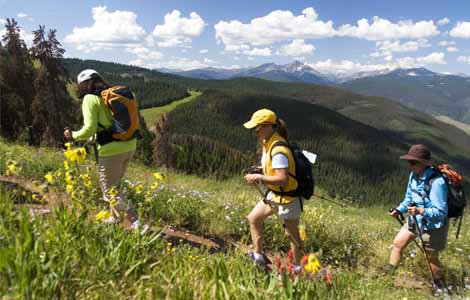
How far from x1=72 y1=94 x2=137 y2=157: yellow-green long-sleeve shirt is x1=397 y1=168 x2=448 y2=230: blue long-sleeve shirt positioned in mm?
3880

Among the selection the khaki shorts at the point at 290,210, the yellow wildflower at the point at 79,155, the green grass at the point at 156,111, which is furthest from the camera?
the green grass at the point at 156,111

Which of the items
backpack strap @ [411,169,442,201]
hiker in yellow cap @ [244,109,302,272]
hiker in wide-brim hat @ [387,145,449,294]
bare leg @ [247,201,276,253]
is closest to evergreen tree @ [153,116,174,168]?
hiker in wide-brim hat @ [387,145,449,294]

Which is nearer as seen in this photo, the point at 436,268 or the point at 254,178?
the point at 254,178

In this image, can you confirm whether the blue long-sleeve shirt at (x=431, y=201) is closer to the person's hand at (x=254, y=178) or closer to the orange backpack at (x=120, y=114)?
the person's hand at (x=254, y=178)

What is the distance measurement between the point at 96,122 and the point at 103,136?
0.25 metres

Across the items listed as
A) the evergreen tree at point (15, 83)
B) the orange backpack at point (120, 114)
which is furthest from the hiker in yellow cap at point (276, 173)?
the evergreen tree at point (15, 83)

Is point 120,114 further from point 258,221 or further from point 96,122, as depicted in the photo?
point 258,221

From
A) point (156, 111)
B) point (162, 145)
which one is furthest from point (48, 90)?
point (156, 111)

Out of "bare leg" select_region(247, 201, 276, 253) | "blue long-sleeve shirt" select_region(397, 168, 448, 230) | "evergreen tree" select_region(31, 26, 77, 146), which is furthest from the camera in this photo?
"evergreen tree" select_region(31, 26, 77, 146)

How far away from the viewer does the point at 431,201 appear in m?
5.31

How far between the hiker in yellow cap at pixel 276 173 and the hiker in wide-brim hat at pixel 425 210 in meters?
1.65

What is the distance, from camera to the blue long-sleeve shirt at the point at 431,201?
5213 mm

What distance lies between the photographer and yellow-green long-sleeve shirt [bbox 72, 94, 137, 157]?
15.7ft

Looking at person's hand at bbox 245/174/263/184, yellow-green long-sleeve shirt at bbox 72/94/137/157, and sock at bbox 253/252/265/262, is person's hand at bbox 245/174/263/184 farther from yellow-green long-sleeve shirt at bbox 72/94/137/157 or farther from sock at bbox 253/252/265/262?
yellow-green long-sleeve shirt at bbox 72/94/137/157
